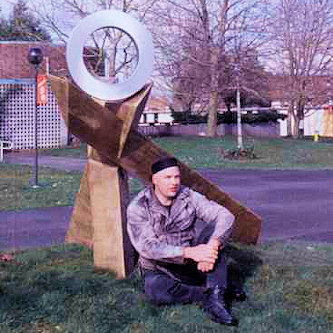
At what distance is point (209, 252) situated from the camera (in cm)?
458

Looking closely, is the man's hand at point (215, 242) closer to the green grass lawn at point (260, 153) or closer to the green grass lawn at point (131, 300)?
the green grass lawn at point (131, 300)

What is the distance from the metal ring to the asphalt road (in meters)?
2.85

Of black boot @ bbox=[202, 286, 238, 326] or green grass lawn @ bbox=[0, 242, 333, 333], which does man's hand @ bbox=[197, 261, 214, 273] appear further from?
green grass lawn @ bbox=[0, 242, 333, 333]

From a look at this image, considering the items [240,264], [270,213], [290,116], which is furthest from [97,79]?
[290,116]

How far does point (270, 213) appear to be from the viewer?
417 inches

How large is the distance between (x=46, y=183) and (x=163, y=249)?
10399 mm

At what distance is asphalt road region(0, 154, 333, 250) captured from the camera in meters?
8.41

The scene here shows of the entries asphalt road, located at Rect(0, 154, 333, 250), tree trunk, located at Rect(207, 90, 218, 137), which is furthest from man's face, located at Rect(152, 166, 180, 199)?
tree trunk, located at Rect(207, 90, 218, 137)

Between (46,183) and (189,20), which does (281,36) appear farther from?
(46,183)

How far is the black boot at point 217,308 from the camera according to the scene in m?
4.52

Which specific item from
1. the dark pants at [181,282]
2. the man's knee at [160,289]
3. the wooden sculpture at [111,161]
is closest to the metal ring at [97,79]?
the wooden sculpture at [111,161]

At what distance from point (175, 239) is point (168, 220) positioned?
0.50 ft

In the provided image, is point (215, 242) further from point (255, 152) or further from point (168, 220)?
point (255, 152)

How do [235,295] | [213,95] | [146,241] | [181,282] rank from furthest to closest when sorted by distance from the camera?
[213,95], [235,295], [181,282], [146,241]
